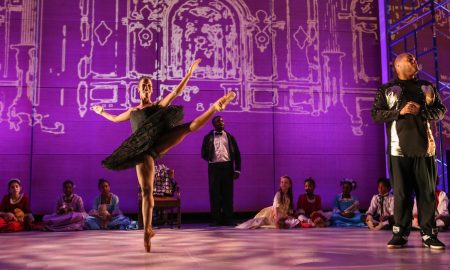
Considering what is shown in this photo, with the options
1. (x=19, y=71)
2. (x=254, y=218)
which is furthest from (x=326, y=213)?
(x=19, y=71)

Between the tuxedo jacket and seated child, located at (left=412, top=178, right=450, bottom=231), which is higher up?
the tuxedo jacket

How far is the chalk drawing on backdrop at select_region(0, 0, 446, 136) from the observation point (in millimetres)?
6453

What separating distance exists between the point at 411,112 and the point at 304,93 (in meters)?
3.89

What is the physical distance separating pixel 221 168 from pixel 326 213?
1419 millimetres

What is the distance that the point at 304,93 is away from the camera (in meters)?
6.85

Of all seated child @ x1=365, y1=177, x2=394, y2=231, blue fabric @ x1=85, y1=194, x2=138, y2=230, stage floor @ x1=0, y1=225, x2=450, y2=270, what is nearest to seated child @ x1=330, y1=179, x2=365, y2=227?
seated child @ x1=365, y1=177, x2=394, y2=231

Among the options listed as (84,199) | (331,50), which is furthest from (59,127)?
(331,50)

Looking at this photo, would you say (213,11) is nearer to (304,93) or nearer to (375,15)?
(304,93)

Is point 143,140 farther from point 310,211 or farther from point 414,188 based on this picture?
point 310,211

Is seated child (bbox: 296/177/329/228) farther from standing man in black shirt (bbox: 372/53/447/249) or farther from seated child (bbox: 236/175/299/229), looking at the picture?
standing man in black shirt (bbox: 372/53/447/249)

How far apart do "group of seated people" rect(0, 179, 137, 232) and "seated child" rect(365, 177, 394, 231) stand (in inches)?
108

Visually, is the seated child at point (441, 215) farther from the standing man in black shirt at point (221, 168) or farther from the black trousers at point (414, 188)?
the standing man in black shirt at point (221, 168)

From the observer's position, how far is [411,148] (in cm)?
305

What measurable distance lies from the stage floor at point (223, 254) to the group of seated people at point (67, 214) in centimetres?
150
